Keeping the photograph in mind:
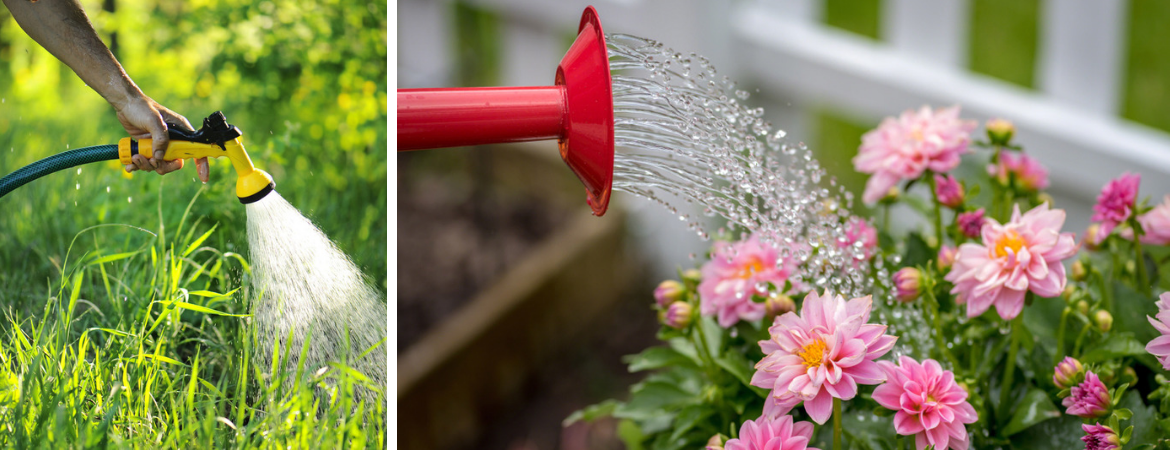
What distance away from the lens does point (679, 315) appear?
702 millimetres

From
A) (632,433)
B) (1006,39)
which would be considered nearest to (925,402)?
(632,433)

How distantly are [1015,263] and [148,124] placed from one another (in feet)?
1.90

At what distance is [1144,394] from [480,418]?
1358mm

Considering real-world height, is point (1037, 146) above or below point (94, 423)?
below

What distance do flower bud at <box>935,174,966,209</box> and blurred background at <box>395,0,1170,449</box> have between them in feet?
2.25

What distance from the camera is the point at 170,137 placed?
0.52 m

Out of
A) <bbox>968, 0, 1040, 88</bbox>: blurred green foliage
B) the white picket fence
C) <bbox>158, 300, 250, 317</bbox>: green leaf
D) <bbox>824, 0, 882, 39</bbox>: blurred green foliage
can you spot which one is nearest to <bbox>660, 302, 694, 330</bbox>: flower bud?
<bbox>158, 300, 250, 317</bbox>: green leaf

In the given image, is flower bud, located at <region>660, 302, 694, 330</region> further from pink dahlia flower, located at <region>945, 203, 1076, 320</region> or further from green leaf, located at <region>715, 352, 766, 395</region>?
pink dahlia flower, located at <region>945, 203, 1076, 320</region>

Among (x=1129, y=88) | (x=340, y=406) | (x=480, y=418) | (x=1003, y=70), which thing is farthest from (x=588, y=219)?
(x=340, y=406)

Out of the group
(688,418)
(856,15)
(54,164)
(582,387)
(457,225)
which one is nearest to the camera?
(54,164)

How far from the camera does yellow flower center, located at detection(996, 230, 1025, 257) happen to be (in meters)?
0.62

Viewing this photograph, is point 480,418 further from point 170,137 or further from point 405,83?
point 170,137

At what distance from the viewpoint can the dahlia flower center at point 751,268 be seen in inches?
28.3

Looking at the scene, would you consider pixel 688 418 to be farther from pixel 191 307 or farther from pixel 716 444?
pixel 191 307
